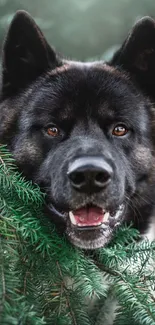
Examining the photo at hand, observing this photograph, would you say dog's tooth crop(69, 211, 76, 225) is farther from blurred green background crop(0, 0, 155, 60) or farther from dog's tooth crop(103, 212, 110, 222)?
blurred green background crop(0, 0, 155, 60)

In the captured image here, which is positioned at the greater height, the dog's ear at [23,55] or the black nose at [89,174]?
the dog's ear at [23,55]

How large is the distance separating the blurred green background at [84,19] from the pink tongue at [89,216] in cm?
223

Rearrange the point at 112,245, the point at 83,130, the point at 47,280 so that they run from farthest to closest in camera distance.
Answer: the point at 83,130 → the point at 112,245 → the point at 47,280

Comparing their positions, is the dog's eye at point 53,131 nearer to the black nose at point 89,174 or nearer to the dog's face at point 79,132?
the dog's face at point 79,132

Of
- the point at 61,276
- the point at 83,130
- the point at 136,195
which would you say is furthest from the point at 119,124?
the point at 61,276

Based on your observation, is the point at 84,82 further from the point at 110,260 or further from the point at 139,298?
the point at 139,298

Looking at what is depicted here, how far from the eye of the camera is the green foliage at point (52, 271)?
1667mm

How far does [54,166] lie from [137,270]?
663mm

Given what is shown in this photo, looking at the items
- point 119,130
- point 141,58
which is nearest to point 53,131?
point 119,130

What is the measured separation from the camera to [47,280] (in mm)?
1790

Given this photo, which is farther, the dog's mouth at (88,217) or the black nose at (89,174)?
the dog's mouth at (88,217)

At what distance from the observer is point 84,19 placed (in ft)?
14.3

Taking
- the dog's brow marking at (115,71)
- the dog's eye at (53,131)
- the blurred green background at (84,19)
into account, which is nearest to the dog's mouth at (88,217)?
the dog's eye at (53,131)

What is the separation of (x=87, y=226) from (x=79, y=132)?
50cm
